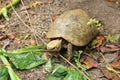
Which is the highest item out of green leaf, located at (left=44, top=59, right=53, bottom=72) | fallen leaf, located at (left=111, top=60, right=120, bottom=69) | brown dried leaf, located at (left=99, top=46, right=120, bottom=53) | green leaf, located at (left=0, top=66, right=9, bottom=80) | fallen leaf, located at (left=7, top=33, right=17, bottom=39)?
fallen leaf, located at (left=7, top=33, right=17, bottom=39)

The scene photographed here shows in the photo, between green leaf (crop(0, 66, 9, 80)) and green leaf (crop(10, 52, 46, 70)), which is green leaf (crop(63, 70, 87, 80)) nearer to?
green leaf (crop(10, 52, 46, 70))

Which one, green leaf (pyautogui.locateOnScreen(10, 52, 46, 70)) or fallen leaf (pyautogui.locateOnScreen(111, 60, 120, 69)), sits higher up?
green leaf (pyautogui.locateOnScreen(10, 52, 46, 70))

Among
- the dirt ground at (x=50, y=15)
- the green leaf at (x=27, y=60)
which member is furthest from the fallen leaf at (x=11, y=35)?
the green leaf at (x=27, y=60)

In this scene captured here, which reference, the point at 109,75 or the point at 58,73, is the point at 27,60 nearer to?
the point at 58,73

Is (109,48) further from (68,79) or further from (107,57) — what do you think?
(68,79)

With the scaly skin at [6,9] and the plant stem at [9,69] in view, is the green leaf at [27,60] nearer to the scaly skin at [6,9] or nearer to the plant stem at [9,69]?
the plant stem at [9,69]

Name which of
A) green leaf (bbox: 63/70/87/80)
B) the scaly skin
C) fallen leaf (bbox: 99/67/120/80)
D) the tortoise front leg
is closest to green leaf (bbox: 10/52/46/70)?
the tortoise front leg

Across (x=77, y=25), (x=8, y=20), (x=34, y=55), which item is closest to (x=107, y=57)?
(x=77, y=25)

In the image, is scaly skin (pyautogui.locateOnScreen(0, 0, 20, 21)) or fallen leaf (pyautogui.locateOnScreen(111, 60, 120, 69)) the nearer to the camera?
fallen leaf (pyautogui.locateOnScreen(111, 60, 120, 69))
